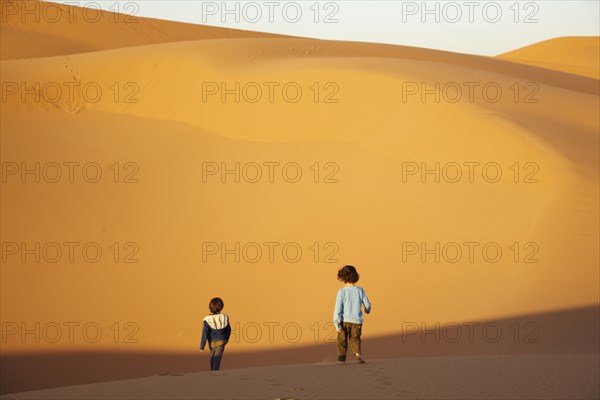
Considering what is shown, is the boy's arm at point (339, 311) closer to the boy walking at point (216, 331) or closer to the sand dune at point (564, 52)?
the boy walking at point (216, 331)

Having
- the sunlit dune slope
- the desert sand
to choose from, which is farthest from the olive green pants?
the sunlit dune slope

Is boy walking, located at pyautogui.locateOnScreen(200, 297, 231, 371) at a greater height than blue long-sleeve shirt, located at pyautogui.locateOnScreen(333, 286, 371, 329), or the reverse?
blue long-sleeve shirt, located at pyautogui.locateOnScreen(333, 286, 371, 329)

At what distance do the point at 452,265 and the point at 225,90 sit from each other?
37.4ft

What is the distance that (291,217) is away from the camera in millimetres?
18547

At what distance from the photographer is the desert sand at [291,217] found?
14.1 meters

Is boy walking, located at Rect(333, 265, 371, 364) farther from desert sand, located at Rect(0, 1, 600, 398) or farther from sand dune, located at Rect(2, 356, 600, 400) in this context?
desert sand, located at Rect(0, 1, 600, 398)

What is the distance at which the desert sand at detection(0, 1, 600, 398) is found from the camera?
46.2 feet

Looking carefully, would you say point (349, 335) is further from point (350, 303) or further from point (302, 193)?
point (302, 193)

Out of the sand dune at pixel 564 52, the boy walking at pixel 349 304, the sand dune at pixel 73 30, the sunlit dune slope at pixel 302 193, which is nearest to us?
the boy walking at pixel 349 304

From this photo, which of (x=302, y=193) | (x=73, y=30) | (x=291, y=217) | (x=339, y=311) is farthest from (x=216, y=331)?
(x=73, y=30)

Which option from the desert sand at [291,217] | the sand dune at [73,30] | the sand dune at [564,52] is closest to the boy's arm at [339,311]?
the desert sand at [291,217]

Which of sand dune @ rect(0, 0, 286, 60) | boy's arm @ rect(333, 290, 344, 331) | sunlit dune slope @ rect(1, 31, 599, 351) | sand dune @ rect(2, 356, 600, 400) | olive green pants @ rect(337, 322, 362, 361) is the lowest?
sand dune @ rect(2, 356, 600, 400)

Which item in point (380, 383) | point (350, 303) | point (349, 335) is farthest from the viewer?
point (349, 335)

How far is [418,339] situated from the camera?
45.2 ft
